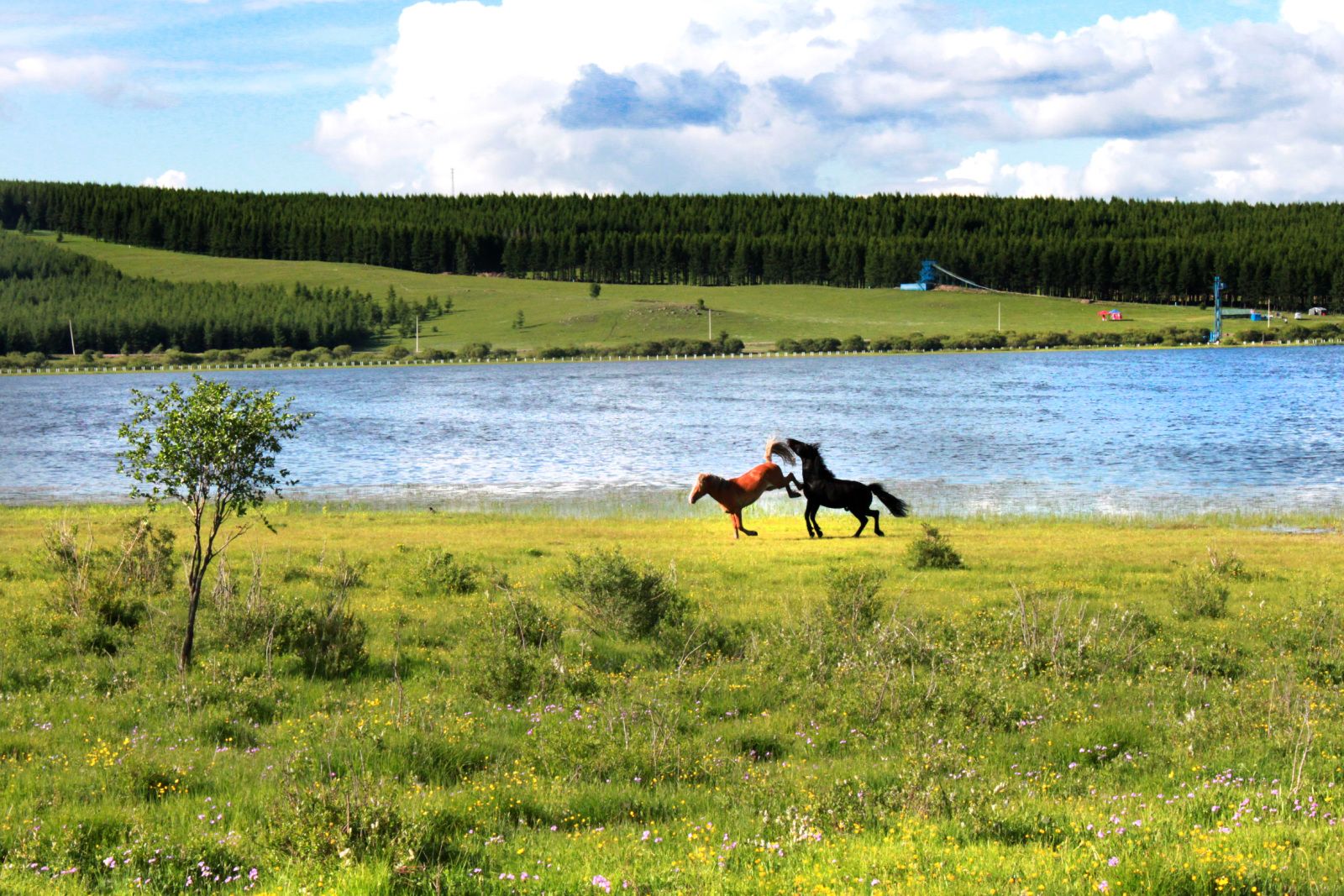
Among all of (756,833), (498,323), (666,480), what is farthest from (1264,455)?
(498,323)

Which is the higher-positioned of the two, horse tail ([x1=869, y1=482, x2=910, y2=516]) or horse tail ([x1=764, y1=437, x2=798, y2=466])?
horse tail ([x1=764, y1=437, x2=798, y2=466])

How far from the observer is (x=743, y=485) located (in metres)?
26.2

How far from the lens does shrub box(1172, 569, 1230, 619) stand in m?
16.5

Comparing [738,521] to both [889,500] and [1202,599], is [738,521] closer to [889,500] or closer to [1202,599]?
[889,500]

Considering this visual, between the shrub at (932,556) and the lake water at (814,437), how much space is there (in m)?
12.6

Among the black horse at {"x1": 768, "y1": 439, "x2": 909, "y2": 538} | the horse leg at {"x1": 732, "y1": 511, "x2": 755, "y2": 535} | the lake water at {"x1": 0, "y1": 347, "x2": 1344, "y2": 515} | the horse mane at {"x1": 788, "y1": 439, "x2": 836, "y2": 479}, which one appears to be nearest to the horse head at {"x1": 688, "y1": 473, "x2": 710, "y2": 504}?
the horse leg at {"x1": 732, "y1": 511, "x2": 755, "y2": 535}

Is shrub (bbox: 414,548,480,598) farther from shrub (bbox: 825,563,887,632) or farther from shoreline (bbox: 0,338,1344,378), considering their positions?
shoreline (bbox: 0,338,1344,378)

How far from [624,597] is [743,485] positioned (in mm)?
10750

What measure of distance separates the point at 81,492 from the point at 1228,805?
4229 cm

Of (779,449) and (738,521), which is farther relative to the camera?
(738,521)

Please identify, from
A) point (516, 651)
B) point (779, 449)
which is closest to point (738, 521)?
point (779, 449)

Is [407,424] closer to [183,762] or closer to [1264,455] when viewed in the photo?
[1264,455]

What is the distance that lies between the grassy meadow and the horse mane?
5.18m

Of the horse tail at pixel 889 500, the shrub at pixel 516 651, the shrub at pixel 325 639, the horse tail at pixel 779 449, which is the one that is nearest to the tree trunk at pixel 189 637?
the shrub at pixel 325 639
